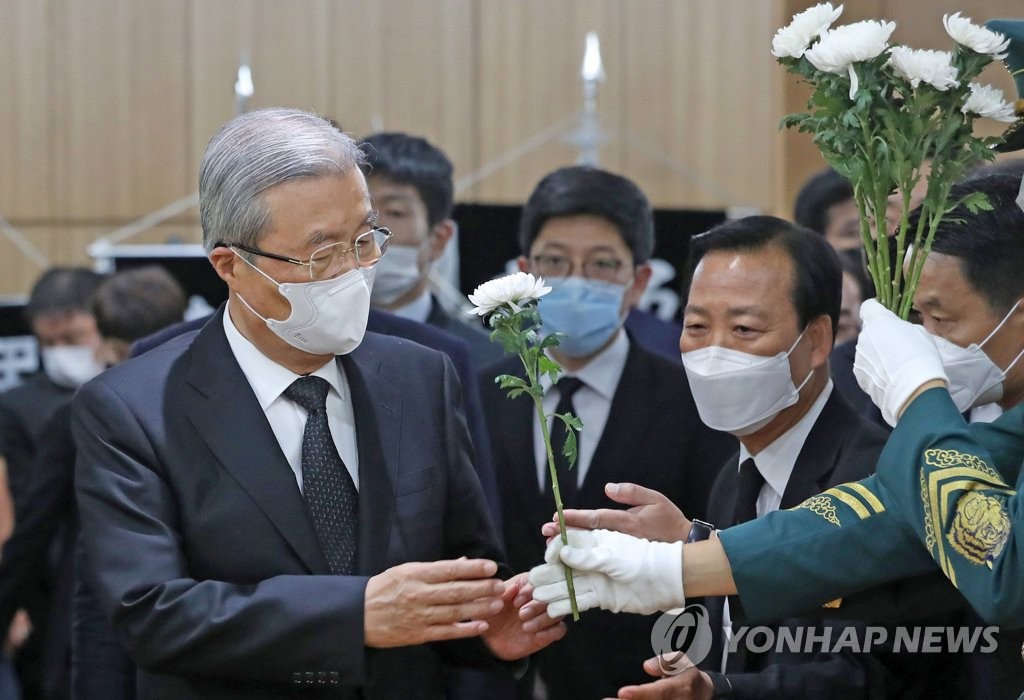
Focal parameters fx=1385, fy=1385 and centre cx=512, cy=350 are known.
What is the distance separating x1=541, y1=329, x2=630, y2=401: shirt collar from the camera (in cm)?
324

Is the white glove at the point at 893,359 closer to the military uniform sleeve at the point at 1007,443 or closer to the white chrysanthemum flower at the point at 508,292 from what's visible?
the military uniform sleeve at the point at 1007,443

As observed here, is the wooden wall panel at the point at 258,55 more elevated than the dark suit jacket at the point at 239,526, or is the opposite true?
the dark suit jacket at the point at 239,526

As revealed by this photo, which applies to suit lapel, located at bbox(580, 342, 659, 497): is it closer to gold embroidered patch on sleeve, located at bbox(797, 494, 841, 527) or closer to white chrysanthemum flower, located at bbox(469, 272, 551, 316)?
gold embroidered patch on sleeve, located at bbox(797, 494, 841, 527)

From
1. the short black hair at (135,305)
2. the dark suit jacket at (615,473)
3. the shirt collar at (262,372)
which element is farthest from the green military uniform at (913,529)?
the short black hair at (135,305)

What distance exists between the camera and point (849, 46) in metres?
1.89

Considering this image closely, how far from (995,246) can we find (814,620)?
70 centimetres

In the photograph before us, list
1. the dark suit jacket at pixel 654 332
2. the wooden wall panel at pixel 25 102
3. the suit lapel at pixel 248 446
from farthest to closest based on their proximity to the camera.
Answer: the wooden wall panel at pixel 25 102
the dark suit jacket at pixel 654 332
the suit lapel at pixel 248 446

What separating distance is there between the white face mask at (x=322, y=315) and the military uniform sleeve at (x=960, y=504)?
2.67 ft

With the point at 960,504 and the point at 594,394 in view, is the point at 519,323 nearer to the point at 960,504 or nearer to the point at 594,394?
the point at 960,504

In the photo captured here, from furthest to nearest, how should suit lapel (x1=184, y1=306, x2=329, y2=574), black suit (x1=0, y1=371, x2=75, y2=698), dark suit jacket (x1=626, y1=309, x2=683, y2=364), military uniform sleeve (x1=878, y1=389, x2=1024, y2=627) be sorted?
dark suit jacket (x1=626, y1=309, x2=683, y2=364) → black suit (x1=0, y1=371, x2=75, y2=698) → suit lapel (x1=184, y1=306, x2=329, y2=574) → military uniform sleeve (x1=878, y1=389, x2=1024, y2=627)

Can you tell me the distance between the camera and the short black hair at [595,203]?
3361mm

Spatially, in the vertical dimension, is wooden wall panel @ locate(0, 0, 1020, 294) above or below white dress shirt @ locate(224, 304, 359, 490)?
below

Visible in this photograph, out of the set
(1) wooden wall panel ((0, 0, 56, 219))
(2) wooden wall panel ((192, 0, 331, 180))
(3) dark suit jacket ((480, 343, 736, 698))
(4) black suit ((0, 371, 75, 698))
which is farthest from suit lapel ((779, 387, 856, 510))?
(1) wooden wall panel ((0, 0, 56, 219))
